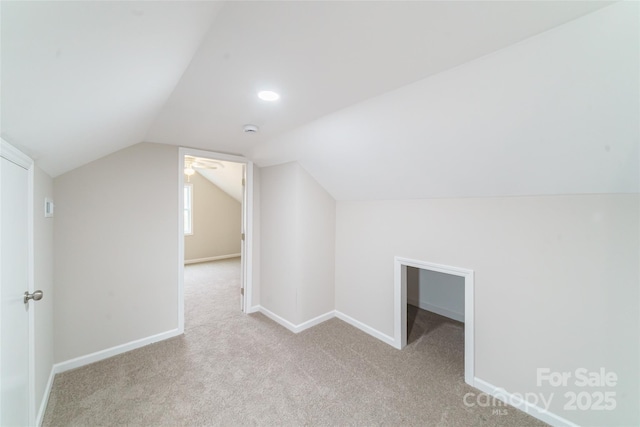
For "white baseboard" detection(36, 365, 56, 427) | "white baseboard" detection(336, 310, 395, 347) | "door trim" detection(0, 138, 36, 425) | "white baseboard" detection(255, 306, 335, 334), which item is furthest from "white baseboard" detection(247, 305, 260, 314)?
"door trim" detection(0, 138, 36, 425)

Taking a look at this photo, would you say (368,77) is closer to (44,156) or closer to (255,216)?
(44,156)

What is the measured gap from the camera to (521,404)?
1.92m

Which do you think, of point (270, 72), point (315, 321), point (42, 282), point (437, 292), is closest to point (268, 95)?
point (270, 72)

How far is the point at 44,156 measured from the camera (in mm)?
1649

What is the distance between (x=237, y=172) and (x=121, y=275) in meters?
3.26

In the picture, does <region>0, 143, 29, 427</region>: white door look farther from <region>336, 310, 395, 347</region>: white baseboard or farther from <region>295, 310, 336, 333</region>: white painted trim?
<region>336, 310, 395, 347</region>: white baseboard

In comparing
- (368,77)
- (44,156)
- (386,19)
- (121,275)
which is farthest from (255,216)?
(386,19)

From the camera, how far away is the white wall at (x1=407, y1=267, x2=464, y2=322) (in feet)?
11.6

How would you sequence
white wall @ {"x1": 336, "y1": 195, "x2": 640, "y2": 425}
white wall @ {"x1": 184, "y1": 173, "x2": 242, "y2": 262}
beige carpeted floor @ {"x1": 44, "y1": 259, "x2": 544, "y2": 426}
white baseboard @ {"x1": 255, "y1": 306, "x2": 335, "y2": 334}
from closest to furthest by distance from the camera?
white wall @ {"x1": 336, "y1": 195, "x2": 640, "y2": 425} → beige carpeted floor @ {"x1": 44, "y1": 259, "x2": 544, "y2": 426} → white baseboard @ {"x1": 255, "y1": 306, "x2": 335, "y2": 334} → white wall @ {"x1": 184, "y1": 173, "x2": 242, "y2": 262}

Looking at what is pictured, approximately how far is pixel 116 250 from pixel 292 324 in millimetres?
2027

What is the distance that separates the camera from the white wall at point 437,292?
11.6 ft

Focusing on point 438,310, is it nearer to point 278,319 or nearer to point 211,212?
point 278,319

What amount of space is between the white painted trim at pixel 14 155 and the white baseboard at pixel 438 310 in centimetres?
433

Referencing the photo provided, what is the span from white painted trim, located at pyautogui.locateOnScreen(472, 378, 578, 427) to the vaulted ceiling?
1.55 metres
